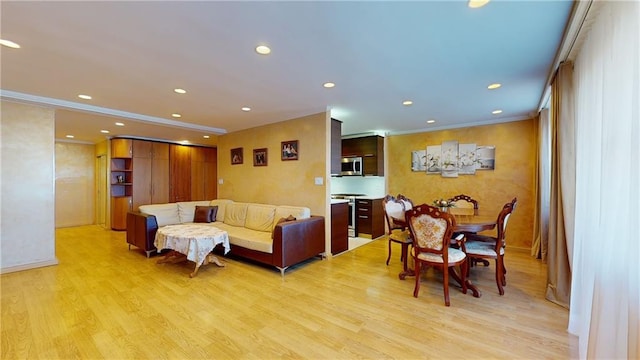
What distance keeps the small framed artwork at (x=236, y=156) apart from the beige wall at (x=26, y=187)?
295 cm

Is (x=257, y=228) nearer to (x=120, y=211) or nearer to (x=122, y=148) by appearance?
(x=120, y=211)

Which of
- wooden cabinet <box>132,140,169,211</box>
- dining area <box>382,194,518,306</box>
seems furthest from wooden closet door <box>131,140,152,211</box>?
dining area <box>382,194,518,306</box>

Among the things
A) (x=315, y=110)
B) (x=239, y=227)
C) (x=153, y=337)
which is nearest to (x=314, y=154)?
(x=315, y=110)

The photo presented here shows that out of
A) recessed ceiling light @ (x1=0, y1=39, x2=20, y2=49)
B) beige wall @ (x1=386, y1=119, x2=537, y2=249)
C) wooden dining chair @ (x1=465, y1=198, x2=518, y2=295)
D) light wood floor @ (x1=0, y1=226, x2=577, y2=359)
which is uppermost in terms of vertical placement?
recessed ceiling light @ (x1=0, y1=39, x2=20, y2=49)

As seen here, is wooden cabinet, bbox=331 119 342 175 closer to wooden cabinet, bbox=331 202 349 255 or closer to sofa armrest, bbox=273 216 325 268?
wooden cabinet, bbox=331 202 349 255

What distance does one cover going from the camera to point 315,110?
4.36m

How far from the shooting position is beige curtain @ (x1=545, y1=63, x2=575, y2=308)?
255 centimetres

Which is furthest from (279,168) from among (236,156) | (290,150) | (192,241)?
(192,241)

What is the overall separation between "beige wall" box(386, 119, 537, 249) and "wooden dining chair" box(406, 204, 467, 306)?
2.66 m

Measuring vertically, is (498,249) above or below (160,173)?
below

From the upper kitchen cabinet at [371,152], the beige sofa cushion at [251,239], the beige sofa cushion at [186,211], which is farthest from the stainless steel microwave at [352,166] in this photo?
the beige sofa cushion at [186,211]

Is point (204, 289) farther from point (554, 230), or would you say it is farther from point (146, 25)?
point (554, 230)

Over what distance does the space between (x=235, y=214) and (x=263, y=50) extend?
11.6 ft

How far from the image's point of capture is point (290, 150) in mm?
4859
